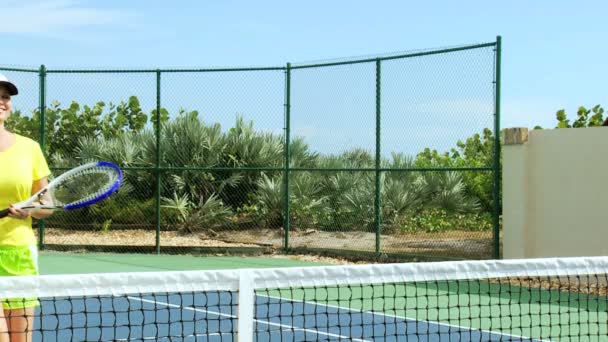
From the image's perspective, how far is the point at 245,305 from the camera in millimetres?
4566

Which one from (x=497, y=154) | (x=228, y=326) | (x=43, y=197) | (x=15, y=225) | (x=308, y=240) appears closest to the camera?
(x=15, y=225)

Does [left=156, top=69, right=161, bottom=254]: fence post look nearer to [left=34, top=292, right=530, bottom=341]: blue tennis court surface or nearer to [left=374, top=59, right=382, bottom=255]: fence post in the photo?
[left=374, top=59, right=382, bottom=255]: fence post

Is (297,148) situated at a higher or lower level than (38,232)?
higher

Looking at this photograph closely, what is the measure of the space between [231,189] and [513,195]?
596cm

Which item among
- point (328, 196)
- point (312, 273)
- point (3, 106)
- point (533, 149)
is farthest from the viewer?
point (328, 196)

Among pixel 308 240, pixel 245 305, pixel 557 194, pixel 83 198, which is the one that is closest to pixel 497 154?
pixel 557 194

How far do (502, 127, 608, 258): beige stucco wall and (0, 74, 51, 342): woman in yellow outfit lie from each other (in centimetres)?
787

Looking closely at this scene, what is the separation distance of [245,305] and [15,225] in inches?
41.7

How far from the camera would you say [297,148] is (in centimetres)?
1465

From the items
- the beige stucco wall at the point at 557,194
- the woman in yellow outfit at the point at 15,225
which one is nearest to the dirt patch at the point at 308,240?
the beige stucco wall at the point at 557,194

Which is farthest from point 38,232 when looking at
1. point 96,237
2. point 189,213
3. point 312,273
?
point 312,273

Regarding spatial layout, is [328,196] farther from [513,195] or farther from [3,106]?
[3,106]

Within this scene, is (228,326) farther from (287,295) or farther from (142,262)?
(142,262)

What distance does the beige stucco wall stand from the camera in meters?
11.1
